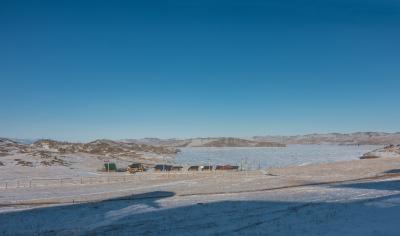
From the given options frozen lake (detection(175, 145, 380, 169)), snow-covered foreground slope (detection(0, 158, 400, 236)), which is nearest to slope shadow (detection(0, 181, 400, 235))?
snow-covered foreground slope (detection(0, 158, 400, 236))

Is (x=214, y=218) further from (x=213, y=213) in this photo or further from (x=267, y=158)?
(x=267, y=158)

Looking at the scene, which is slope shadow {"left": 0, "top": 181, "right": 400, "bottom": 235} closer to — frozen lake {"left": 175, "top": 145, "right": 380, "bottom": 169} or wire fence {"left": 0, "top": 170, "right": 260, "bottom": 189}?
wire fence {"left": 0, "top": 170, "right": 260, "bottom": 189}

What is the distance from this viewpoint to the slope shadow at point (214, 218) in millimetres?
20087

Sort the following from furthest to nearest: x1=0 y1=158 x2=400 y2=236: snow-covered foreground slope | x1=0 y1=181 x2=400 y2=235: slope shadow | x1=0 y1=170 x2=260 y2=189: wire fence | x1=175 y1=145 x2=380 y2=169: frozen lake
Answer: x1=175 y1=145 x2=380 y2=169: frozen lake → x1=0 y1=170 x2=260 y2=189: wire fence → x1=0 y1=158 x2=400 y2=236: snow-covered foreground slope → x1=0 y1=181 x2=400 y2=235: slope shadow

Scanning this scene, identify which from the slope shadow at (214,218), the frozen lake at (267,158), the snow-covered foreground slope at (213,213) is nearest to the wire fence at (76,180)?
the snow-covered foreground slope at (213,213)

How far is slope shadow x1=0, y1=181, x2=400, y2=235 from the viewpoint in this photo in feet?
65.9

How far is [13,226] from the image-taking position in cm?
2488

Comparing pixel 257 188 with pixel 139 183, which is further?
pixel 139 183

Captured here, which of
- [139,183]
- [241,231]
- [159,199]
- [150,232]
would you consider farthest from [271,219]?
[139,183]

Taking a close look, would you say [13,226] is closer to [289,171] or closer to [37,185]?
[37,185]

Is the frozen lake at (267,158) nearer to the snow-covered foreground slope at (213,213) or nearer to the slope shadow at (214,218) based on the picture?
the snow-covered foreground slope at (213,213)

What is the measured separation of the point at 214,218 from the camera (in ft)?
79.6

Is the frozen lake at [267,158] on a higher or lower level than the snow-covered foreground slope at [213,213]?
higher

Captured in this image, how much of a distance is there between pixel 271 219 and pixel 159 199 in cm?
1367
